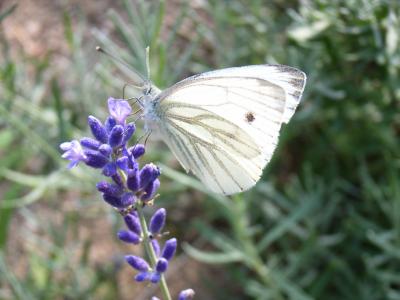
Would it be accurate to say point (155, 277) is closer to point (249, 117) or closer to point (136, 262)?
point (136, 262)

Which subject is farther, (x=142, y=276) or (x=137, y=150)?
(x=137, y=150)

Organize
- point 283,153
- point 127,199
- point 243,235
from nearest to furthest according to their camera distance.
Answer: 1. point 127,199
2. point 243,235
3. point 283,153

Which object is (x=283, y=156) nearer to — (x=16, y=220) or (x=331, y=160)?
(x=331, y=160)

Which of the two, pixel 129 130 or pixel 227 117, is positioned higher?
pixel 129 130

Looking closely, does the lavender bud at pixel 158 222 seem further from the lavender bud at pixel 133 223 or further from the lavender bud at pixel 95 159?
the lavender bud at pixel 95 159

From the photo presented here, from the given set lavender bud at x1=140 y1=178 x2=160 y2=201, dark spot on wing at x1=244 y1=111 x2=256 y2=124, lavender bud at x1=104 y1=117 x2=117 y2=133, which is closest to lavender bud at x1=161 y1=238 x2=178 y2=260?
lavender bud at x1=140 y1=178 x2=160 y2=201

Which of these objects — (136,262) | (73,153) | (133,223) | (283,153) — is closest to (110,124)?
(73,153)

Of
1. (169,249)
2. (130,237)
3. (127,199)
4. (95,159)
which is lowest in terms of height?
(169,249)
